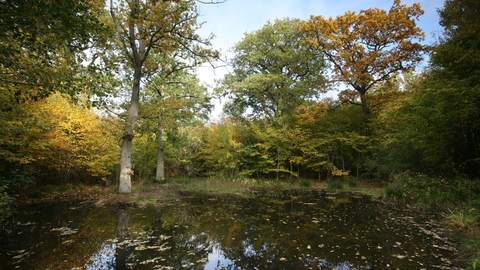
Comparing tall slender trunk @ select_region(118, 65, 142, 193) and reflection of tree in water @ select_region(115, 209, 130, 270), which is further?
tall slender trunk @ select_region(118, 65, 142, 193)

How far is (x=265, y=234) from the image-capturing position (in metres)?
5.45

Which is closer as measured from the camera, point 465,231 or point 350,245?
point 350,245

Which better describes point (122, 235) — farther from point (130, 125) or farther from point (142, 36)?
point (142, 36)

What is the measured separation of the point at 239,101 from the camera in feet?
73.9

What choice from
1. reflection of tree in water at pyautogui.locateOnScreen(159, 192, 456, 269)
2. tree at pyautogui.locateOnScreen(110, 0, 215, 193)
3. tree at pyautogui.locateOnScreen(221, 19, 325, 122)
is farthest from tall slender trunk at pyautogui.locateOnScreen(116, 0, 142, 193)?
tree at pyautogui.locateOnScreen(221, 19, 325, 122)

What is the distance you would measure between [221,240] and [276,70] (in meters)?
18.0

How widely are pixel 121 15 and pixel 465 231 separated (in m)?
12.9

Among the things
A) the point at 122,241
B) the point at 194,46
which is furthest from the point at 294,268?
the point at 194,46

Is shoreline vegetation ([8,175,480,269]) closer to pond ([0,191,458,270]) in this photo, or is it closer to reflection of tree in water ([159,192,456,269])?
pond ([0,191,458,270])

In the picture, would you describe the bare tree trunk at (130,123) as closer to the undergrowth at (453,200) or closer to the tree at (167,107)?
the tree at (167,107)

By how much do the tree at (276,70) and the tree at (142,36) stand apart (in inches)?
342

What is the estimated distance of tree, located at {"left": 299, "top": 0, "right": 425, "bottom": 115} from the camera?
16547 millimetres

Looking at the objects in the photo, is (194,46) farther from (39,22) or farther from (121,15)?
(39,22)

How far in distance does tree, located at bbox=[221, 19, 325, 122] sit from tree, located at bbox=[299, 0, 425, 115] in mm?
1747
